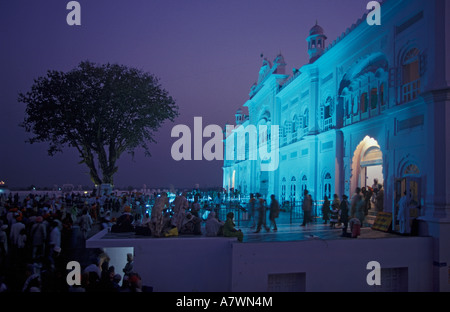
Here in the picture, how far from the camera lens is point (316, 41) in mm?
21469

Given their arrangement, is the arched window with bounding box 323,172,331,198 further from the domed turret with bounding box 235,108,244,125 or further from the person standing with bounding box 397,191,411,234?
the domed turret with bounding box 235,108,244,125

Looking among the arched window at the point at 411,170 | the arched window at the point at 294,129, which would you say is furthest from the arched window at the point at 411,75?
the arched window at the point at 294,129

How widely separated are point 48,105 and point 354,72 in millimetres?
19170

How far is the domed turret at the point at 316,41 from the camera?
21281 mm

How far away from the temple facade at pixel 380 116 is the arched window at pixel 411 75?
36 millimetres

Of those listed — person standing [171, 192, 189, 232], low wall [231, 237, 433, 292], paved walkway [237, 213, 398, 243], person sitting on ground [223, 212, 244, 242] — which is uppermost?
person standing [171, 192, 189, 232]

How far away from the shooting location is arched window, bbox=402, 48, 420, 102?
12691mm

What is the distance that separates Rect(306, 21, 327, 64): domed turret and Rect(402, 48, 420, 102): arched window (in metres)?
8.27

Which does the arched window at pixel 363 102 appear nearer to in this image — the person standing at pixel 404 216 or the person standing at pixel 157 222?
the person standing at pixel 404 216

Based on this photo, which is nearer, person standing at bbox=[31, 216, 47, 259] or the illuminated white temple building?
the illuminated white temple building

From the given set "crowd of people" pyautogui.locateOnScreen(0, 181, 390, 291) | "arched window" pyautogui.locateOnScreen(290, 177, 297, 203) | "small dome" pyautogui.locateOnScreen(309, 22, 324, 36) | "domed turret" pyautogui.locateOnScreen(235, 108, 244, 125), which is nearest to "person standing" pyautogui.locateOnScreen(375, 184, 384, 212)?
"crowd of people" pyautogui.locateOnScreen(0, 181, 390, 291)

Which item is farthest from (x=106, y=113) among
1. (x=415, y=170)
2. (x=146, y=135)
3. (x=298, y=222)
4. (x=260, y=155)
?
(x=415, y=170)

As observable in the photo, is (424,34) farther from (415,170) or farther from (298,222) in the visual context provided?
(298,222)

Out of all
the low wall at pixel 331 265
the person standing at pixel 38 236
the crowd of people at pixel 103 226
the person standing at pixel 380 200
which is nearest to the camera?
the crowd of people at pixel 103 226
